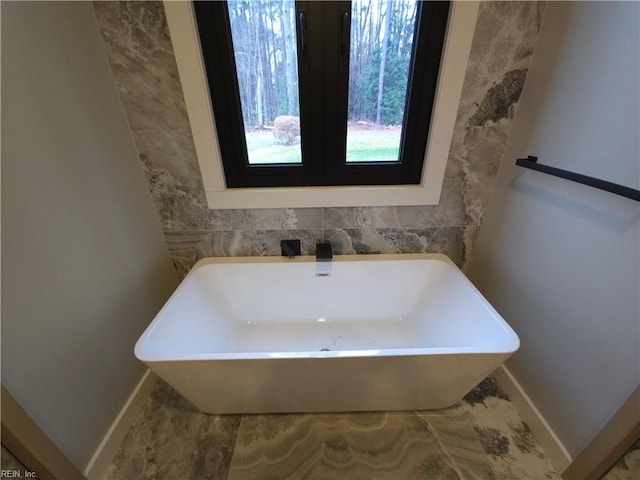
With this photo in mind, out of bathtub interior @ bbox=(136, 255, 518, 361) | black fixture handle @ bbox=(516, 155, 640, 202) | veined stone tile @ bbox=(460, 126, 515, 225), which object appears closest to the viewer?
black fixture handle @ bbox=(516, 155, 640, 202)

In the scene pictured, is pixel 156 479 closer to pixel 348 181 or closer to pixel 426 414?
pixel 426 414

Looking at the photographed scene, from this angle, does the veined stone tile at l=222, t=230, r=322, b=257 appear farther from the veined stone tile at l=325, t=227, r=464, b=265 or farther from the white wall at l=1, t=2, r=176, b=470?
the white wall at l=1, t=2, r=176, b=470

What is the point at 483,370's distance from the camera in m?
1.06

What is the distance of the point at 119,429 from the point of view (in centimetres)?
120

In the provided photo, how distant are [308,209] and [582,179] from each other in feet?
3.66

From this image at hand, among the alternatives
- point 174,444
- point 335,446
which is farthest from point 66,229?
point 335,446

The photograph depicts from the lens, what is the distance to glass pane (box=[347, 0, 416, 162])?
1166 millimetres

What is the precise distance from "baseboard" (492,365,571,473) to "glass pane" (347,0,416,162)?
4.20 ft

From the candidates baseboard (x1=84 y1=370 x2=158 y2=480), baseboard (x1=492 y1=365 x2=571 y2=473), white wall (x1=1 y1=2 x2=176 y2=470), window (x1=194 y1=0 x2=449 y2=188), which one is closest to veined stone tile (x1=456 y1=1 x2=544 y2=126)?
window (x1=194 y1=0 x2=449 y2=188)

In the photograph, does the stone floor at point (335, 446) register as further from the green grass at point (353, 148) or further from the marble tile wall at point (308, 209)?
the green grass at point (353, 148)

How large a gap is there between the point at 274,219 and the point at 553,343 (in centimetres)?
Result: 139

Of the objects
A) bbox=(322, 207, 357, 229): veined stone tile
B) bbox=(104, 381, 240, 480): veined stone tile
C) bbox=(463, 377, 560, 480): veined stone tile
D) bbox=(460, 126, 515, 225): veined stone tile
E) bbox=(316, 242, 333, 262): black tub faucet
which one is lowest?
bbox=(104, 381, 240, 480): veined stone tile

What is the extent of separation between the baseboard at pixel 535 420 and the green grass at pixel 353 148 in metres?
1.28

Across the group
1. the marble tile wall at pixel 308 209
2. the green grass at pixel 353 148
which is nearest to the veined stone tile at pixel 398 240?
the marble tile wall at pixel 308 209
